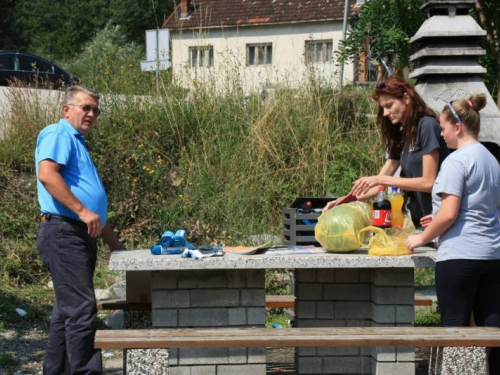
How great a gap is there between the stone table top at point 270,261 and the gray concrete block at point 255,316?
31 cm

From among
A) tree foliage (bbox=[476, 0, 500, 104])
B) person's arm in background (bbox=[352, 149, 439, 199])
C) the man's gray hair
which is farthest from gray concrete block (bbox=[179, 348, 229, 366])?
tree foliage (bbox=[476, 0, 500, 104])

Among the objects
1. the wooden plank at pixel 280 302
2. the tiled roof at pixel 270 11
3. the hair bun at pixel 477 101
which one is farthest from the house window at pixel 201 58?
the tiled roof at pixel 270 11

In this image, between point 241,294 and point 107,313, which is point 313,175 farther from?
point 241,294

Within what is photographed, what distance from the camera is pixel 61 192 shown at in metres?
4.71

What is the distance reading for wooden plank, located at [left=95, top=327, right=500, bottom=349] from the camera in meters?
4.24

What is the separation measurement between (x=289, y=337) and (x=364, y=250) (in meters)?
0.89

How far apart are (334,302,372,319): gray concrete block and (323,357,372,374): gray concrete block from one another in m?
0.26

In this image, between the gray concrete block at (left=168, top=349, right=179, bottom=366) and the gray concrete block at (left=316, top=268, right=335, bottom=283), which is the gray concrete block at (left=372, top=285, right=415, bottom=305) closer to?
the gray concrete block at (left=316, top=268, right=335, bottom=283)

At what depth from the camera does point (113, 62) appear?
1306 cm

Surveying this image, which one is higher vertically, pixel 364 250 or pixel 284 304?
pixel 364 250

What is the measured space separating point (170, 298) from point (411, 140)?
5.36 feet

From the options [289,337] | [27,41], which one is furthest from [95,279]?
[27,41]

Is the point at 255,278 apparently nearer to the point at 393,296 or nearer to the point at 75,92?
the point at 393,296

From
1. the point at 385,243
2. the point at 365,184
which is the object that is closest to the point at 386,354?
the point at 385,243
